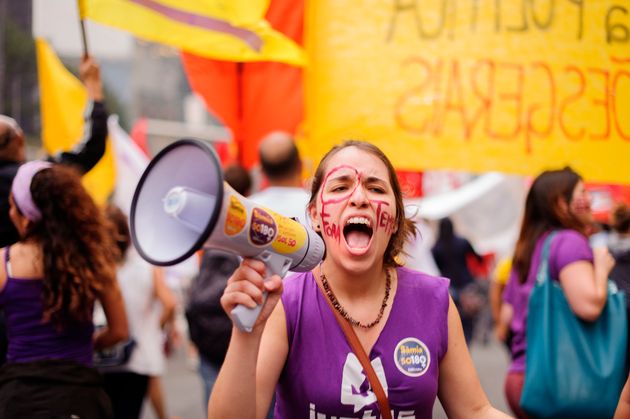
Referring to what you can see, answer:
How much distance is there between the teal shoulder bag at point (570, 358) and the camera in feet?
11.6

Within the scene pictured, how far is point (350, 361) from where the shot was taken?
2.36 meters

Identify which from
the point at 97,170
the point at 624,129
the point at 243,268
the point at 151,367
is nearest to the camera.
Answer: the point at 243,268

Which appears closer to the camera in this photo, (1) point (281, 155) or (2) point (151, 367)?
(1) point (281, 155)

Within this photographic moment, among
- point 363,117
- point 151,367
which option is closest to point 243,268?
point 363,117

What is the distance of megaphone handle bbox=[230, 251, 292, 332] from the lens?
6.60 feet

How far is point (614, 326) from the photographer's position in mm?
3641

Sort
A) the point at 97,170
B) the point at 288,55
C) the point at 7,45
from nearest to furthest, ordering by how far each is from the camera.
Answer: the point at 288,55, the point at 97,170, the point at 7,45

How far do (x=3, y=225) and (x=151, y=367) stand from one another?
5.37 ft

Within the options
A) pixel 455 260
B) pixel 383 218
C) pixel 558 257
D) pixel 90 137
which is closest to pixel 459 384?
pixel 383 218

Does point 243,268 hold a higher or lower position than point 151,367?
higher

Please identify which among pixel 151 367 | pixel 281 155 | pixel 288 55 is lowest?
pixel 151 367

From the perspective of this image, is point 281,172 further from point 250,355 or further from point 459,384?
point 250,355

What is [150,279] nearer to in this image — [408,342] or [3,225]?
[3,225]

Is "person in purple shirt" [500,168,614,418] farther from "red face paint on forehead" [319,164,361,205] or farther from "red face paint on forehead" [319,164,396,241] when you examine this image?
"red face paint on forehead" [319,164,361,205]
